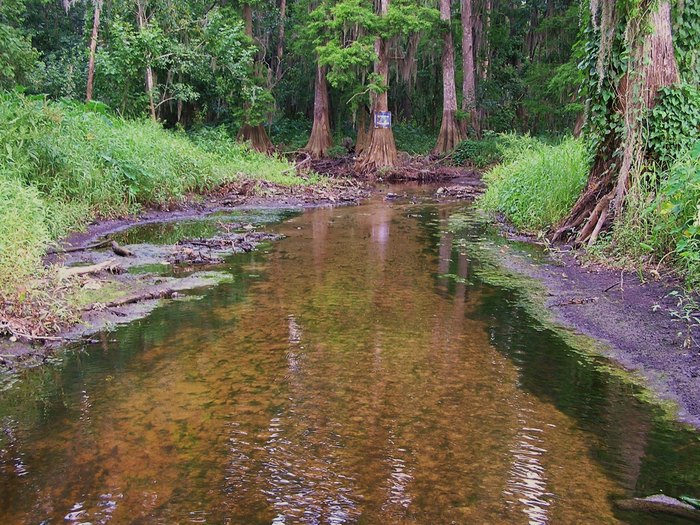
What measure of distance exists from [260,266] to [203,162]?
6.87 m

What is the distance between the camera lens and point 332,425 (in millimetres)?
4234

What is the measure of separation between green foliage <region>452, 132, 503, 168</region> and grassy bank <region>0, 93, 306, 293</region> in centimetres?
1126

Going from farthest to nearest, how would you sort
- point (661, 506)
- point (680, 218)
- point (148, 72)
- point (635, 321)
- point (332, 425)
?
point (148, 72) < point (680, 218) < point (635, 321) < point (332, 425) < point (661, 506)

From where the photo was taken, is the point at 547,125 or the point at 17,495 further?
the point at 547,125

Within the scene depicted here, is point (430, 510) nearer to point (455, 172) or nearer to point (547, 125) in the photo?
point (455, 172)

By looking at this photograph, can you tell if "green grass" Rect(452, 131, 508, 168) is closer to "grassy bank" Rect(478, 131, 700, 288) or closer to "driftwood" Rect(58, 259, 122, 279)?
"grassy bank" Rect(478, 131, 700, 288)

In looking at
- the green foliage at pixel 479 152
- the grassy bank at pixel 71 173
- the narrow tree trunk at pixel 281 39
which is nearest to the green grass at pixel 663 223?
the grassy bank at pixel 71 173

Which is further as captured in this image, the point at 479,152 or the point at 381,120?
the point at 479,152

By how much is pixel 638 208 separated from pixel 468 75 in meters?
21.2

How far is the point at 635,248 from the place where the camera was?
758 cm

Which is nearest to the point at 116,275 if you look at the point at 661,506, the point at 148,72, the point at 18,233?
the point at 18,233

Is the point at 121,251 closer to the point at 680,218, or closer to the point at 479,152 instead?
the point at 680,218

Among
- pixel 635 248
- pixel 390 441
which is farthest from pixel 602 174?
pixel 390 441

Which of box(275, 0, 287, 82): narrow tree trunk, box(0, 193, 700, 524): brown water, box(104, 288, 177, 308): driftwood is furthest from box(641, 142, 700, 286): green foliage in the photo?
box(275, 0, 287, 82): narrow tree trunk
